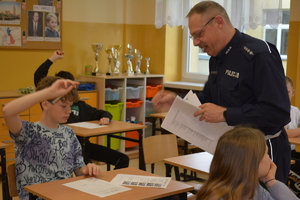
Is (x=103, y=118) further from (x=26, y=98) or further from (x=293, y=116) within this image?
(x=26, y=98)

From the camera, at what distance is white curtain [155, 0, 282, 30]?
4852 mm

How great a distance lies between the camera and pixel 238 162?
1.78 metres

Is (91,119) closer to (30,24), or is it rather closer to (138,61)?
(30,24)

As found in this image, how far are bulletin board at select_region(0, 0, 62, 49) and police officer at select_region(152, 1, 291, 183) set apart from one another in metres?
3.33

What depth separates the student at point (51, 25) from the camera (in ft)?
17.6

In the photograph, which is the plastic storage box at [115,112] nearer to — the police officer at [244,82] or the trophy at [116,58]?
the trophy at [116,58]

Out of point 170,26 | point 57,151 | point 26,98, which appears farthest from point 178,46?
point 26,98

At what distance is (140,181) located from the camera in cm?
240

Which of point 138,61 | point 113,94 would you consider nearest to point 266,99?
point 113,94

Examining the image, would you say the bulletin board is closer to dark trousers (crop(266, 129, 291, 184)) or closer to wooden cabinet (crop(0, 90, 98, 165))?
wooden cabinet (crop(0, 90, 98, 165))

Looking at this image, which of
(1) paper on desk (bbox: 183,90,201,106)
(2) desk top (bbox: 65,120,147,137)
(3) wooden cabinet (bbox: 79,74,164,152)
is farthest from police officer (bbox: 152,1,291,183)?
(3) wooden cabinet (bbox: 79,74,164,152)

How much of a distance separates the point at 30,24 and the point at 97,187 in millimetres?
3444

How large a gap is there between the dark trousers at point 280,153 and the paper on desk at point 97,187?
0.76m

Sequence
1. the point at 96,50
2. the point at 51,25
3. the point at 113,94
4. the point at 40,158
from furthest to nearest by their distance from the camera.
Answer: the point at 96,50 < the point at 113,94 < the point at 51,25 < the point at 40,158
